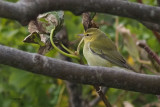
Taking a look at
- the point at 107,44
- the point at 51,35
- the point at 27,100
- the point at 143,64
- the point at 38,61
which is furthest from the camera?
the point at 27,100

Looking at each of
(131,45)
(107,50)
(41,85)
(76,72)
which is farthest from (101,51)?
(76,72)

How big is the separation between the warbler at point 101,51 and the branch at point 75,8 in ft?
5.70

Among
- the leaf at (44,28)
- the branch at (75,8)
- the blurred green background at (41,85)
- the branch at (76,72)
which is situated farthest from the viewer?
the blurred green background at (41,85)

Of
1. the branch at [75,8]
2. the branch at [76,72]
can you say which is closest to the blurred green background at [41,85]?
the branch at [76,72]

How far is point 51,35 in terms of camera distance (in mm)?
1487

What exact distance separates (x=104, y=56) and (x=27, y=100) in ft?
2.68

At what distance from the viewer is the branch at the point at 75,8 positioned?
0.84 m

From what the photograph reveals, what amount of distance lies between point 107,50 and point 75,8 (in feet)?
6.66

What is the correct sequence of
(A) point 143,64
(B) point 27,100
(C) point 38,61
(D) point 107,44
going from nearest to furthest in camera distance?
1. (C) point 38,61
2. (A) point 143,64
3. (D) point 107,44
4. (B) point 27,100

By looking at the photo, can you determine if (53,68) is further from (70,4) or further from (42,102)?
(42,102)

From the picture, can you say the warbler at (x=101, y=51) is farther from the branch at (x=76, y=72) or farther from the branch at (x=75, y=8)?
the branch at (x=75, y=8)

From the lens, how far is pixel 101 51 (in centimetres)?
299

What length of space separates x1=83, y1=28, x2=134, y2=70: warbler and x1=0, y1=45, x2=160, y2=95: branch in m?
1.56

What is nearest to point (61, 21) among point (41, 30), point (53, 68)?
point (41, 30)
